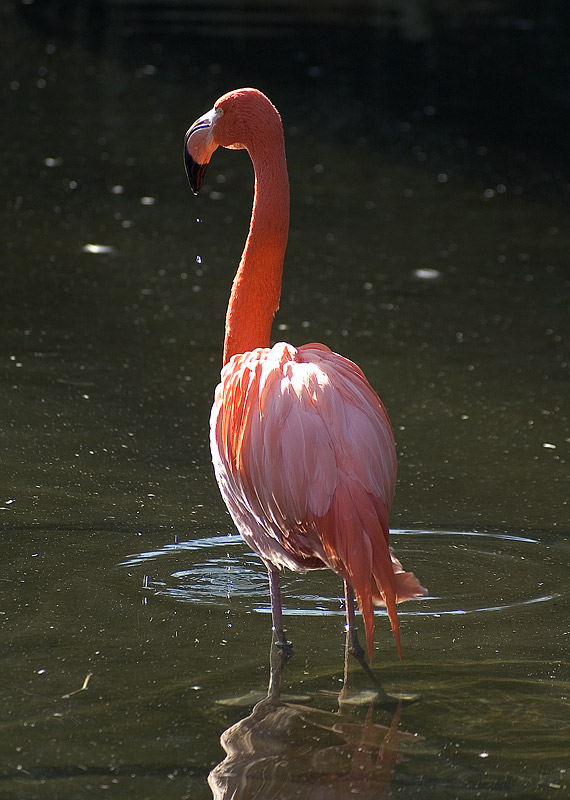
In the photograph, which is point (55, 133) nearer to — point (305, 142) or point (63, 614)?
point (305, 142)

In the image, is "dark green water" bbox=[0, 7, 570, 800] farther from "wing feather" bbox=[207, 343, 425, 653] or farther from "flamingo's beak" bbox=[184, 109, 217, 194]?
"flamingo's beak" bbox=[184, 109, 217, 194]

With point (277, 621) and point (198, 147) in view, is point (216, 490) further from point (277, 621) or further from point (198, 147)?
point (198, 147)

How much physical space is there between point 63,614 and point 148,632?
0.76ft

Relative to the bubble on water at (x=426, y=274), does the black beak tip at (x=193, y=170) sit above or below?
above

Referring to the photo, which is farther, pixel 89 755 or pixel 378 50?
pixel 378 50

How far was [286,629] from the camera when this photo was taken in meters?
3.03

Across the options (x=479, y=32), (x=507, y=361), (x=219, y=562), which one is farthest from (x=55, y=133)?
(x=479, y=32)

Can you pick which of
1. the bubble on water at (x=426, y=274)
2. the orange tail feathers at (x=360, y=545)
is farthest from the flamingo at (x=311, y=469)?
the bubble on water at (x=426, y=274)

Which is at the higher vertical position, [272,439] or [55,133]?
[55,133]

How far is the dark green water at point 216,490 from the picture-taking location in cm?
253

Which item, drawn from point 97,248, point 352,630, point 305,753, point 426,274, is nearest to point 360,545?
point 352,630

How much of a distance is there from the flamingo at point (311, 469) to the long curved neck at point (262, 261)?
0.08m

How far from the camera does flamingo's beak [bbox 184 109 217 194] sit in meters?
3.19

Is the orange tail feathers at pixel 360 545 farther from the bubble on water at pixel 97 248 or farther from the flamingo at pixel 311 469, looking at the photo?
the bubble on water at pixel 97 248
